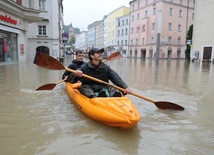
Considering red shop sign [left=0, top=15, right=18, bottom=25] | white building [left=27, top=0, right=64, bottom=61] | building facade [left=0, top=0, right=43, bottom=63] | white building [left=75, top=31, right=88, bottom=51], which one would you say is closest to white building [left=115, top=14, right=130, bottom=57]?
white building [left=27, top=0, right=64, bottom=61]

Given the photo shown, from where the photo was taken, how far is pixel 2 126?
3598 mm

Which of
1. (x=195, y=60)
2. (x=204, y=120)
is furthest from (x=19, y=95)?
(x=195, y=60)

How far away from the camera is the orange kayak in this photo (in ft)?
10.3

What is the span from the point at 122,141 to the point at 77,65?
3.85 meters

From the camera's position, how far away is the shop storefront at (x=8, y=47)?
1548 cm

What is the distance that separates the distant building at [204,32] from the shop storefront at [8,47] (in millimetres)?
23144

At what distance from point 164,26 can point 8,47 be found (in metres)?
33.9

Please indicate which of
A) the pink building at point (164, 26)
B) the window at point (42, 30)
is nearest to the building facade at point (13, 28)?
the window at point (42, 30)

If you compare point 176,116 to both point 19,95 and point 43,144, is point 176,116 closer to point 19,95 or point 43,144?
point 43,144

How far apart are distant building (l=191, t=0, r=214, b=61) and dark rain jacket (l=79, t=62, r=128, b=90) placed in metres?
26.6

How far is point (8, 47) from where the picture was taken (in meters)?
16.5

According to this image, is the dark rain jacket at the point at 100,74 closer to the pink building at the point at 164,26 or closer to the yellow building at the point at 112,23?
the pink building at the point at 164,26

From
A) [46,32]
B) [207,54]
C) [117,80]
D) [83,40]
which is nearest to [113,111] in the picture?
[117,80]

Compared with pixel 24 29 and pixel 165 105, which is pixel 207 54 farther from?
pixel 165 105
